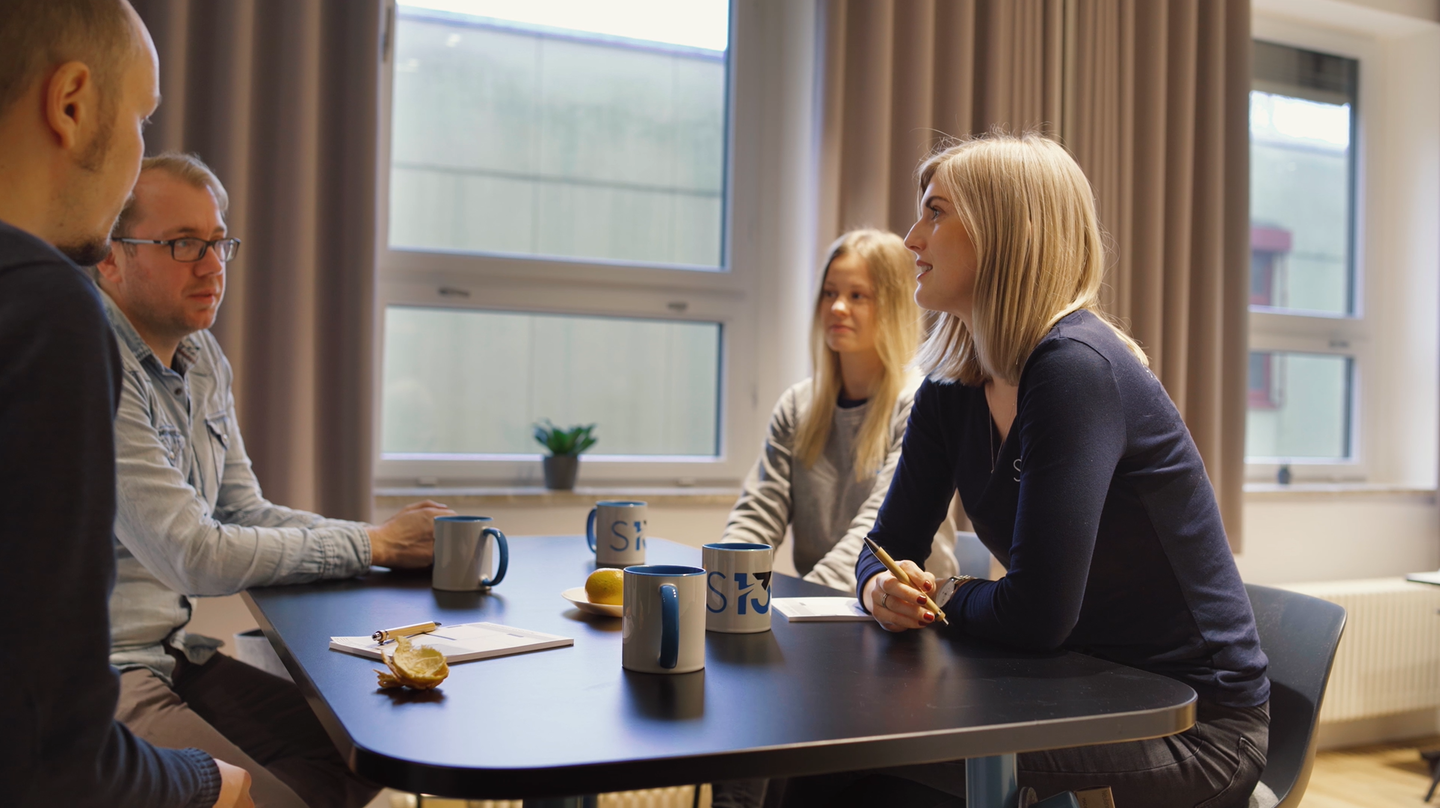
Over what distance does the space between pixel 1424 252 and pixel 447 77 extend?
3.70 metres

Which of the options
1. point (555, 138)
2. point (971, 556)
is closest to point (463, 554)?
point (971, 556)

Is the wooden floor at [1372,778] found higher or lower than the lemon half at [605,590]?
lower

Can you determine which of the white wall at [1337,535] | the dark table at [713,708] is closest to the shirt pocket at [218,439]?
the dark table at [713,708]

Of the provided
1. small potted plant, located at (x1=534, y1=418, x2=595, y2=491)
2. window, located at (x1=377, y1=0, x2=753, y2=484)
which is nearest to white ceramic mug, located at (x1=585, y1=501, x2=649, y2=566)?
small potted plant, located at (x1=534, y1=418, x2=595, y2=491)

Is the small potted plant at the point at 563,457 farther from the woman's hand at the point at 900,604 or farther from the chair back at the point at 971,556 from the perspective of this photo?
the woman's hand at the point at 900,604

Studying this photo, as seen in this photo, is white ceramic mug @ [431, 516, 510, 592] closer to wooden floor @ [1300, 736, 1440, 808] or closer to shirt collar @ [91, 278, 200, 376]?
shirt collar @ [91, 278, 200, 376]

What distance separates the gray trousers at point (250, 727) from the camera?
4.57 feet

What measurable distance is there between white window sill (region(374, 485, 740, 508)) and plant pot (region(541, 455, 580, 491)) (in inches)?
0.9

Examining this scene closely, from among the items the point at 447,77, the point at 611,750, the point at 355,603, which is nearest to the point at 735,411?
the point at 447,77

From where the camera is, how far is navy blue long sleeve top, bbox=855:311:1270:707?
1148 millimetres

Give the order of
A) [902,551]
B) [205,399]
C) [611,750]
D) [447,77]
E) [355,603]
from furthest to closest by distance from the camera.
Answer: [447,77] → [205,399] → [902,551] → [355,603] → [611,750]

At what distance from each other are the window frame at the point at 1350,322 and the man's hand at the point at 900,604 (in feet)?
10.5

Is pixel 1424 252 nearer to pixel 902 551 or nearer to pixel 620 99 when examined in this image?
pixel 620 99

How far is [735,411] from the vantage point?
3.10 m
